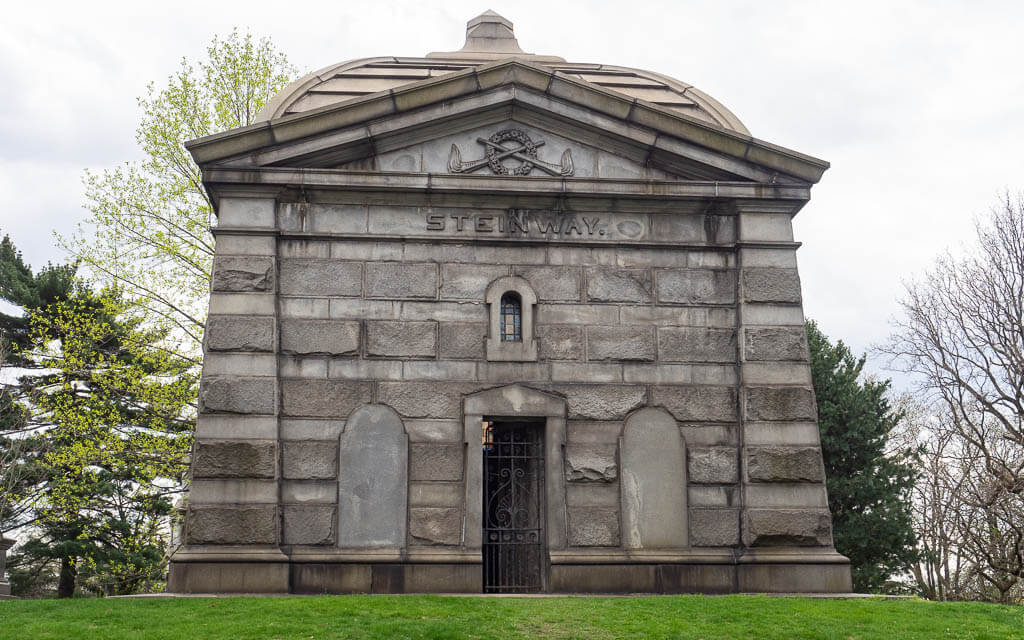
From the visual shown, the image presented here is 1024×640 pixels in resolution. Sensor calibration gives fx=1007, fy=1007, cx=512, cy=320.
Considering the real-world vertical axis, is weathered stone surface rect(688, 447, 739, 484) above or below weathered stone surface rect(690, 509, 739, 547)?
above

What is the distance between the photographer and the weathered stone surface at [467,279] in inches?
552

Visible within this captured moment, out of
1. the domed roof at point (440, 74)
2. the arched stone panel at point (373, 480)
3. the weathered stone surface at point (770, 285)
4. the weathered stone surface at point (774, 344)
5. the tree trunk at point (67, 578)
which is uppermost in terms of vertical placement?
the domed roof at point (440, 74)

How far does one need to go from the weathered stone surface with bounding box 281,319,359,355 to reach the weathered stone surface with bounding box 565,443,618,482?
326cm

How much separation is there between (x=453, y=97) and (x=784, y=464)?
690cm

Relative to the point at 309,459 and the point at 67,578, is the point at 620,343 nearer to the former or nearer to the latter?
the point at 309,459

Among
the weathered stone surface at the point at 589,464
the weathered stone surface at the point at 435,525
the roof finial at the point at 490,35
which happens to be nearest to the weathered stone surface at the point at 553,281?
the weathered stone surface at the point at 589,464

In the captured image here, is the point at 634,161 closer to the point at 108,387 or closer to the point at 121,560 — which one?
the point at 108,387

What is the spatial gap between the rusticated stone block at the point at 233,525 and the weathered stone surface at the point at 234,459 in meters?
0.44

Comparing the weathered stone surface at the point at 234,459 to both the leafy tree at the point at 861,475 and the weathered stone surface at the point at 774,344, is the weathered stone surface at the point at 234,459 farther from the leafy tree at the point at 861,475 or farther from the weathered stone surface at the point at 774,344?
the leafy tree at the point at 861,475

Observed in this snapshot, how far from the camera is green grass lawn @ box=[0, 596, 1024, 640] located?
993 centimetres

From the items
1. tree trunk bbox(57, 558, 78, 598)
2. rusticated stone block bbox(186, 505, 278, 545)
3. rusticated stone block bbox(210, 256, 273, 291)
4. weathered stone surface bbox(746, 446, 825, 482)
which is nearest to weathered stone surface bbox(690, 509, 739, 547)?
weathered stone surface bbox(746, 446, 825, 482)

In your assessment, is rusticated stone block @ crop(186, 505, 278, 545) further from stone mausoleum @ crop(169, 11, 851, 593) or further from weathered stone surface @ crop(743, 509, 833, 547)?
weathered stone surface @ crop(743, 509, 833, 547)

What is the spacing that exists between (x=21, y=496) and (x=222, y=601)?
702 inches

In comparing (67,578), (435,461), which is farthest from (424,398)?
(67,578)
